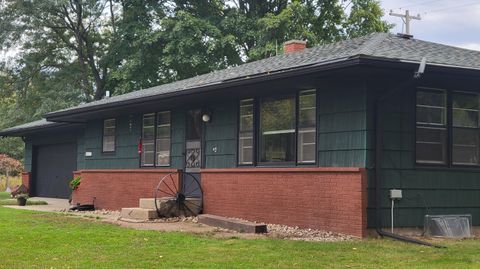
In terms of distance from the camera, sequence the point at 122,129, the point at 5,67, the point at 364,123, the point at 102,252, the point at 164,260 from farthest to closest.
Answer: the point at 5,67, the point at 122,129, the point at 364,123, the point at 102,252, the point at 164,260

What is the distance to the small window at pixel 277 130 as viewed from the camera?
11648mm

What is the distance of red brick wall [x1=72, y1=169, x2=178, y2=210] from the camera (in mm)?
15398

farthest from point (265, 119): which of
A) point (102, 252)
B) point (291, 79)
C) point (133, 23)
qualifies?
point (133, 23)

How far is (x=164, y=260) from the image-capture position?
7.34 metres

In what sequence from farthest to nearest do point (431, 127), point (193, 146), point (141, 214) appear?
1. point (193, 146)
2. point (141, 214)
3. point (431, 127)

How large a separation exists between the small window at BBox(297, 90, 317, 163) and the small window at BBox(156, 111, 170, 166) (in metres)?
4.96

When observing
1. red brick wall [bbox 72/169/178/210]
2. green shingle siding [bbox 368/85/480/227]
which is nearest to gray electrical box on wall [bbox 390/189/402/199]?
green shingle siding [bbox 368/85/480/227]

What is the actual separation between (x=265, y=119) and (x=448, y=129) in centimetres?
352

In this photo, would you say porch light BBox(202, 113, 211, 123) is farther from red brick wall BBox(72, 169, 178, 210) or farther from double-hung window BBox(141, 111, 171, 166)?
double-hung window BBox(141, 111, 171, 166)

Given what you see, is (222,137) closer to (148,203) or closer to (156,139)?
(148,203)

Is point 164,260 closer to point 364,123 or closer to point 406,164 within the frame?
point 364,123

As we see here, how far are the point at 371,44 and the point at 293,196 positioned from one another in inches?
122

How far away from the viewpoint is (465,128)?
11.2 m

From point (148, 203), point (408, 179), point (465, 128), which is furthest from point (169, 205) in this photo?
point (465, 128)
